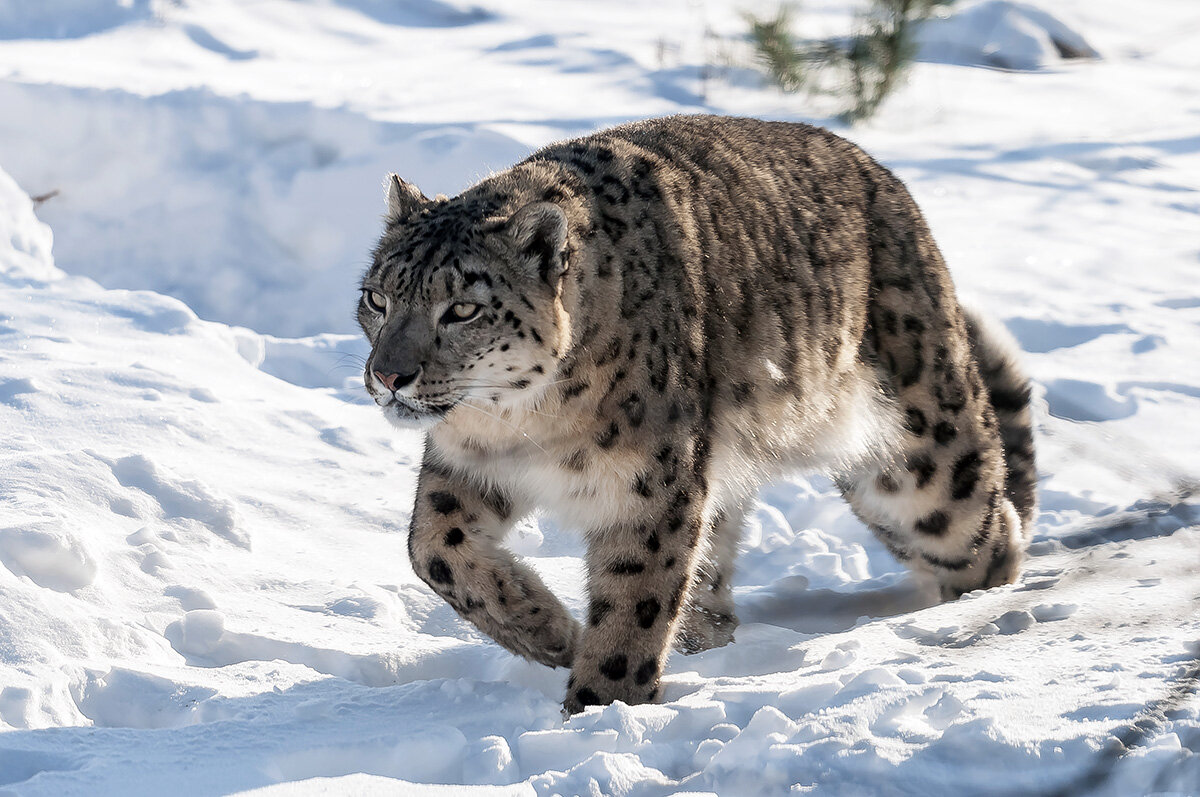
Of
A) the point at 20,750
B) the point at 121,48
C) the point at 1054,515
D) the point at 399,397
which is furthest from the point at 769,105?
the point at 20,750

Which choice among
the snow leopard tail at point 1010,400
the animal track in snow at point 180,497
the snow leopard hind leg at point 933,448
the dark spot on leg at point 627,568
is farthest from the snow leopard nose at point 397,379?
the snow leopard tail at point 1010,400

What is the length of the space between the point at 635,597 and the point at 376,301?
3.71ft

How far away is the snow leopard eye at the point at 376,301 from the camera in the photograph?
146 inches

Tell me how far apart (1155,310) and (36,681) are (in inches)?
253

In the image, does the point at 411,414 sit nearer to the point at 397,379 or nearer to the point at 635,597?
the point at 397,379

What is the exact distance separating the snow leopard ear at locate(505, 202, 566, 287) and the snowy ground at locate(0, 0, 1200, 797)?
1.21 meters

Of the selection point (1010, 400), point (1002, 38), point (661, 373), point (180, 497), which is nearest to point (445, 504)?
point (661, 373)

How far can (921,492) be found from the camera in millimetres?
4914

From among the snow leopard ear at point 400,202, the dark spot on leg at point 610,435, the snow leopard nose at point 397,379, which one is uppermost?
the snow leopard ear at point 400,202

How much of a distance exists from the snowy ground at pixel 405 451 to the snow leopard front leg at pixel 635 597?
0.51 feet

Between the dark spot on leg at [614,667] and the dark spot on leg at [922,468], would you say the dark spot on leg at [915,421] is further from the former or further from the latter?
the dark spot on leg at [614,667]

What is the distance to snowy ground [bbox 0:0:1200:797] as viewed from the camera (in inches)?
123

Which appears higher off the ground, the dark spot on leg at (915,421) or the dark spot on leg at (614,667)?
the dark spot on leg at (915,421)

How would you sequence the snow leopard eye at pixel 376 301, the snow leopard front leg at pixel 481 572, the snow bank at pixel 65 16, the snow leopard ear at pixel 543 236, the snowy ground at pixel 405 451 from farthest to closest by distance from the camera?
1. the snow bank at pixel 65 16
2. the snow leopard front leg at pixel 481 572
3. the snow leopard eye at pixel 376 301
4. the snow leopard ear at pixel 543 236
5. the snowy ground at pixel 405 451
